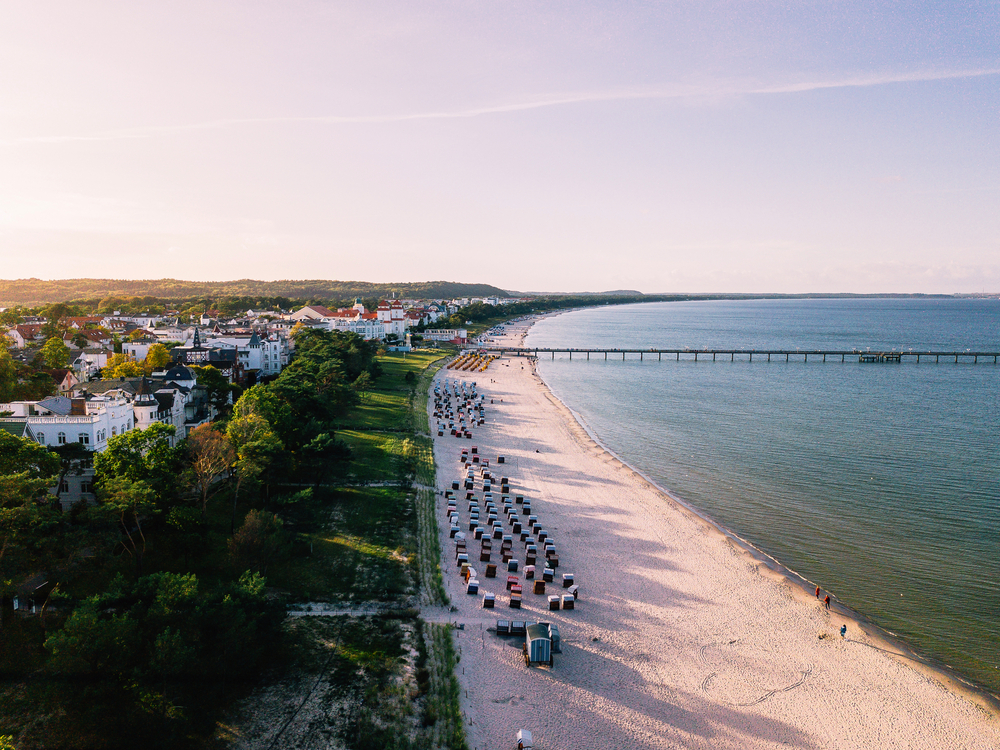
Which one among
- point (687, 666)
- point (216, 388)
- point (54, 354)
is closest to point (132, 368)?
point (216, 388)

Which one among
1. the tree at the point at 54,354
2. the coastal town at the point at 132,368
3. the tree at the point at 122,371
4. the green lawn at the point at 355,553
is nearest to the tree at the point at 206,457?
the green lawn at the point at 355,553

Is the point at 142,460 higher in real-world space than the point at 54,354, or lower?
lower

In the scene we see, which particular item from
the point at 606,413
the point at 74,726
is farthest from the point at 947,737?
the point at 606,413

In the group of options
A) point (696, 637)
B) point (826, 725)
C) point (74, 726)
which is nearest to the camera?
point (74, 726)

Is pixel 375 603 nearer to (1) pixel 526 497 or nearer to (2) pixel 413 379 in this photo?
(1) pixel 526 497

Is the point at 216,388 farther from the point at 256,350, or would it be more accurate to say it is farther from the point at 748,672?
the point at 748,672

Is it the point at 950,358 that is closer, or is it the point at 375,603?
the point at 375,603
